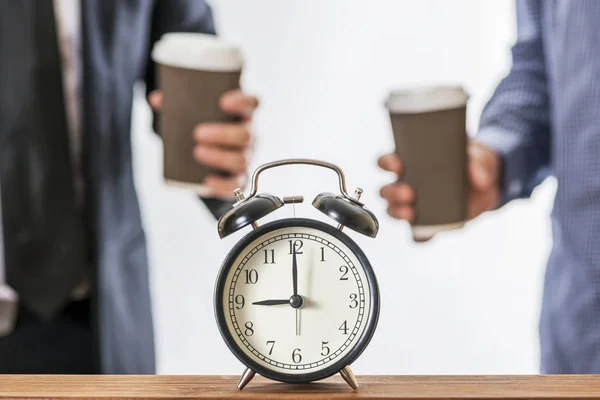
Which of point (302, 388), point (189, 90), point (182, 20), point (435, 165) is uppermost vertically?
point (182, 20)

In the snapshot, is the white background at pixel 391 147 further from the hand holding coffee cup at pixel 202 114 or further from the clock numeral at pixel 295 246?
the clock numeral at pixel 295 246

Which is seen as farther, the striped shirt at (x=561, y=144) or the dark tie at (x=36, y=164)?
the dark tie at (x=36, y=164)

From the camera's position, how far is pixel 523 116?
170 cm

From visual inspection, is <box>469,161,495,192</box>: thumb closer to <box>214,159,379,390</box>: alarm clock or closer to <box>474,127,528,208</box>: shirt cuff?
<box>474,127,528,208</box>: shirt cuff

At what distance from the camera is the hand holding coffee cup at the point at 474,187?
5.49 ft

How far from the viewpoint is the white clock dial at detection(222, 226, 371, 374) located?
1.05 m

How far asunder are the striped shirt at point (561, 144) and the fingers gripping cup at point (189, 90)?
25.3 inches

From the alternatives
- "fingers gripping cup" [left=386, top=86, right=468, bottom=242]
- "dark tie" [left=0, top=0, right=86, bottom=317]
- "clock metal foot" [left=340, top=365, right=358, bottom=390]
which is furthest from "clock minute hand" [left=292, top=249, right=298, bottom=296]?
"dark tie" [left=0, top=0, right=86, bottom=317]

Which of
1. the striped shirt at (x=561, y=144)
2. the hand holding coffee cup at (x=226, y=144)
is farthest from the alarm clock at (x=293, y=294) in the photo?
the striped shirt at (x=561, y=144)

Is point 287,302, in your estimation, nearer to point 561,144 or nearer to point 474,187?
point 474,187

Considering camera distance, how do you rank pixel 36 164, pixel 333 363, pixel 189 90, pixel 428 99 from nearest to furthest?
pixel 333 363, pixel 428 99, pixel 189 90, pixel 36 164

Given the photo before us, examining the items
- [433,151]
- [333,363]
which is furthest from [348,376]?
[433,151]

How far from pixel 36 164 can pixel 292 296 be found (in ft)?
3.28

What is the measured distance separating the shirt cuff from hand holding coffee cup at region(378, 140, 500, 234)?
0.02m
